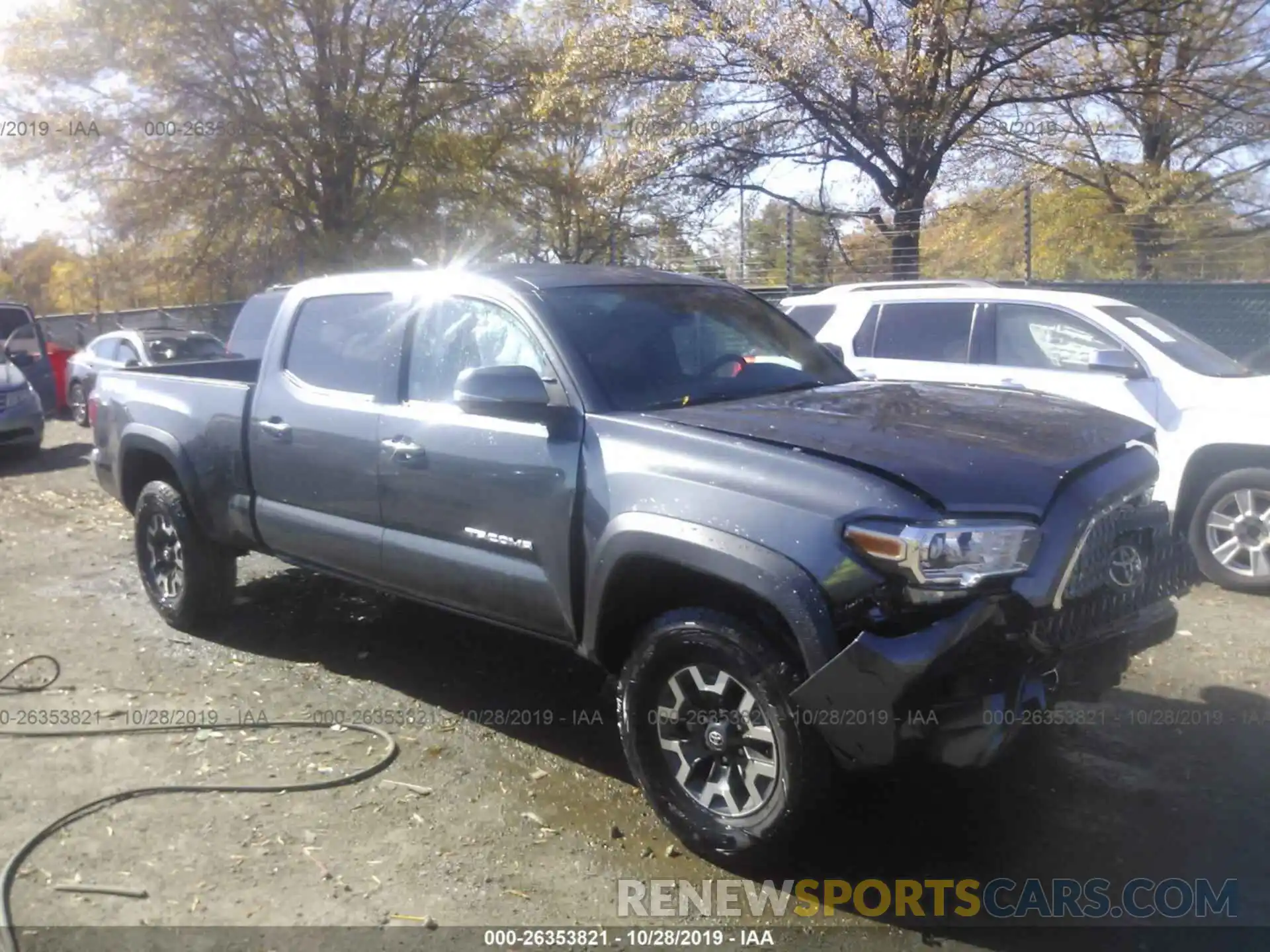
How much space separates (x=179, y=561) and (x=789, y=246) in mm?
9602

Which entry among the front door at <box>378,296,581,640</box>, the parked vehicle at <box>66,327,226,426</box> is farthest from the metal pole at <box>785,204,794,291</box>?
the front door at <box>378,296,581,640</box>

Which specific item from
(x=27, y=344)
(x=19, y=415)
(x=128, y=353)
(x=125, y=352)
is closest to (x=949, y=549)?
(x=19, y=415)

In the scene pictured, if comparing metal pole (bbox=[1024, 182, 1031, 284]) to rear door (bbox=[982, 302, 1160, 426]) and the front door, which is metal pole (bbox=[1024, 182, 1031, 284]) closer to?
rear door (bbox=[982, 302, 1160, 426])

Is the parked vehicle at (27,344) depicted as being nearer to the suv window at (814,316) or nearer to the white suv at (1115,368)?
the suv window at (814,316)

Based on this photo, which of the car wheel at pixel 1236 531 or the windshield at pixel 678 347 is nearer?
the windshield at pixel 678 347

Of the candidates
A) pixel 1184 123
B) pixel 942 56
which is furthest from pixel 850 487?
pixel 1184 123

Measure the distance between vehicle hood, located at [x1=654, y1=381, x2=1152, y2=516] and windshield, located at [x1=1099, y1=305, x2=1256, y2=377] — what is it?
312 cm

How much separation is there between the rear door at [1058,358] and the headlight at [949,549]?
4.34m

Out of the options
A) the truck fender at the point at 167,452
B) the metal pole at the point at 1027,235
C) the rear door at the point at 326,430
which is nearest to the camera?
the rear door at the point at 326,430

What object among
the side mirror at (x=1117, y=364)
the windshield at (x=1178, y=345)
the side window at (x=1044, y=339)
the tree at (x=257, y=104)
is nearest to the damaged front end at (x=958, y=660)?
the side mirror at (x=1117, y=364)

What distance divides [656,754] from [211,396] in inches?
127

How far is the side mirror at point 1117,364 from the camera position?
720cm

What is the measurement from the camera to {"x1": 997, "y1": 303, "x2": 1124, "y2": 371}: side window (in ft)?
25.2

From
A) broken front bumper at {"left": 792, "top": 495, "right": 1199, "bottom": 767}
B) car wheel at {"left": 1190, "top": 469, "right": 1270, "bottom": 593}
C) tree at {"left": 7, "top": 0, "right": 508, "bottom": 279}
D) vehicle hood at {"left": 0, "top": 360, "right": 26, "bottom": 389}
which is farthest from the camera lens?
tree at {"left": 7, "top": 0, "right": 508, "bottom": 279}
